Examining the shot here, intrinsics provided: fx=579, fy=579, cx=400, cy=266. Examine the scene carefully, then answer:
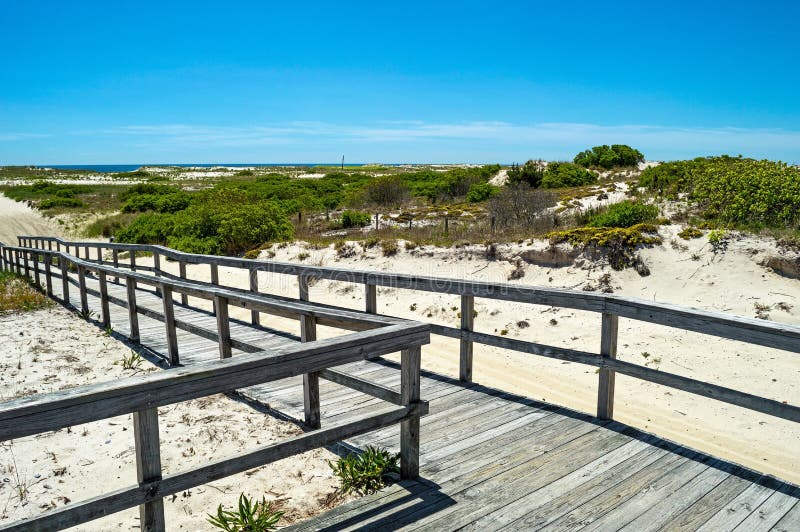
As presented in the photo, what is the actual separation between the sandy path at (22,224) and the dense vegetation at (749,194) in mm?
30387

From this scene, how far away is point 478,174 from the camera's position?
1570 inches

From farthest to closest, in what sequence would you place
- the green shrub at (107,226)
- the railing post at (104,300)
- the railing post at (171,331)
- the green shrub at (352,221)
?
the green shrub at (107,226), the green shrub at (352,221), the railing post at (104,300), the railing post at (171,331)

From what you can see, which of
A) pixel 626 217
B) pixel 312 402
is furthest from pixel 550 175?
pixel 312 402

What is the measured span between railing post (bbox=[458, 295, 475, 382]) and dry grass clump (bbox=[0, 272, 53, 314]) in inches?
364

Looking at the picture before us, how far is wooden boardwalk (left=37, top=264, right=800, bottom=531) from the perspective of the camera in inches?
138

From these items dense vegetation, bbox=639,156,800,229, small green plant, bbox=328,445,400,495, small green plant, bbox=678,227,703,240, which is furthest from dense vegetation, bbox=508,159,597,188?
small green plant, bbox=328,445,400,495

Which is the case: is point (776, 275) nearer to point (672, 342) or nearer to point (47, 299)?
point (672, 342)

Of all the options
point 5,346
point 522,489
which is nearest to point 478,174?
point 5,346

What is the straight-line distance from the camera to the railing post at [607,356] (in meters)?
4.86

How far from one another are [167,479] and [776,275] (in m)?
12.9

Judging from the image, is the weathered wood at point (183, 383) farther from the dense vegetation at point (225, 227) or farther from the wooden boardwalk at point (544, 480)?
the dense vegetation at point (225, 227)

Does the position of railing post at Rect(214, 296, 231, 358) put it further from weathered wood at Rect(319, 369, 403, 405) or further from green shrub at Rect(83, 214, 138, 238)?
green shrub at Rect(83, 214, 138, 238)

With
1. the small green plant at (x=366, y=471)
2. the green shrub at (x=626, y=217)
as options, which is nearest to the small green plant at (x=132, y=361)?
the small green plant at (x=366, y=471)

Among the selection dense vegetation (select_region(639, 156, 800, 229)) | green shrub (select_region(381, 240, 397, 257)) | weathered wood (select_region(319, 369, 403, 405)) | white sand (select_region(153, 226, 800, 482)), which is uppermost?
dense vegetation (select_region(639, 156, 800, 229))
